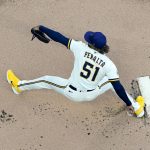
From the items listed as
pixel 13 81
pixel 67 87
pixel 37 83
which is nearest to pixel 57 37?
pixel 67 87

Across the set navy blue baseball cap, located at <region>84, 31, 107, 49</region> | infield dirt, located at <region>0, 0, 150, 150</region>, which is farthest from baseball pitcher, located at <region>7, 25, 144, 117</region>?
infield dirt, located at <region>0, 0, 150, 150</region>

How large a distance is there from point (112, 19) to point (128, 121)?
1.70 metres

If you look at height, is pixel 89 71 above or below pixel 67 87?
above

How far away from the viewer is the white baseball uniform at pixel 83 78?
5.52 m

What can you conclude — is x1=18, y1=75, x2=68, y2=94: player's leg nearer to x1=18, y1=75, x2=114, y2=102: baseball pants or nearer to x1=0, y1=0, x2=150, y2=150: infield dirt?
x1=18, y1=75, x2=114, y2=102: baseball pants

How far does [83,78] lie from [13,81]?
3.57 feet

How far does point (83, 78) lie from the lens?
578cm

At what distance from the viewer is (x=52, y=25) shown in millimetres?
7238

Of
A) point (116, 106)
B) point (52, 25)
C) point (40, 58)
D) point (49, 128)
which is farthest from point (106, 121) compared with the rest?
point (52, 25)

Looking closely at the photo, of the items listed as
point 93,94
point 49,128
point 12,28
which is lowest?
point 49,128

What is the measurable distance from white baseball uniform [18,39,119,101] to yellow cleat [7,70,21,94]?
0.07 meters

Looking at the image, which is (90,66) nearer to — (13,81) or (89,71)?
(89,71)

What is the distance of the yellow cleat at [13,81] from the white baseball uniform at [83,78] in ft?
0.24

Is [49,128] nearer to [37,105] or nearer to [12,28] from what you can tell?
[37,105]
